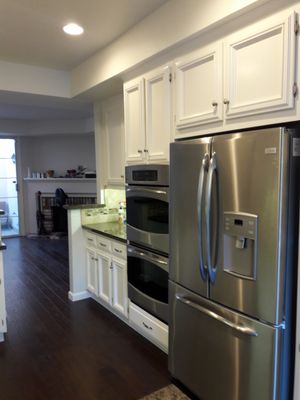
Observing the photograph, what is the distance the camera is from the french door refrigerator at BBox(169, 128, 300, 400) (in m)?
1.51

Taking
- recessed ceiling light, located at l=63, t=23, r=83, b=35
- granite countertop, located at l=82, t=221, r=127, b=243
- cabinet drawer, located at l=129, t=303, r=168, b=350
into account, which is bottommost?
cabinet drawer, located at l=129, t=303, r=168, b=350

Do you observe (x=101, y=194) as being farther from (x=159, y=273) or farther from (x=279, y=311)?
(x=279, y=311)

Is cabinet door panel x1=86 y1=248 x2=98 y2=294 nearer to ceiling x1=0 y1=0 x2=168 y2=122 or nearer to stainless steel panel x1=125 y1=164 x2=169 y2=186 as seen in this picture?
stainless steel panel x1=125 y1=164 x2=169 y2=186

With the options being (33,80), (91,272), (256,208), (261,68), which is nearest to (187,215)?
(256,208)

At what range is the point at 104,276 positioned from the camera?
3.32 meters

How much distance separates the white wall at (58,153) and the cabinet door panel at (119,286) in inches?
191

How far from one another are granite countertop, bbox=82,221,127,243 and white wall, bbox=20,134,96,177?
4178 mm

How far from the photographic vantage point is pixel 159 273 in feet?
8.16

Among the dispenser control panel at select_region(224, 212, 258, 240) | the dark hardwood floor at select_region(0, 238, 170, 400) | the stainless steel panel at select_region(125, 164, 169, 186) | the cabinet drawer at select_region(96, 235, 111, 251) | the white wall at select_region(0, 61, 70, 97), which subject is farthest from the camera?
the white wall at select_region(0, 61, 70, 97)

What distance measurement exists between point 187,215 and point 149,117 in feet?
3.21

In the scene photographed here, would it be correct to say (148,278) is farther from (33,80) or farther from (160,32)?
(33,80)

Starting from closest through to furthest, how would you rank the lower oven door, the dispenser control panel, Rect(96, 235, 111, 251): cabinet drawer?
the dispenser control panel, the lower oven door, Rect(96, 235, 111, 251): cabinet drawer

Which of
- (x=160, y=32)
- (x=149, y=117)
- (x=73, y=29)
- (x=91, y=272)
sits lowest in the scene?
(x=91, y=272)

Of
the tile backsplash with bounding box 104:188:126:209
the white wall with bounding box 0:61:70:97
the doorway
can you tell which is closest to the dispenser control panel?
the tile backsplash with bounding box 104:188:126:209
